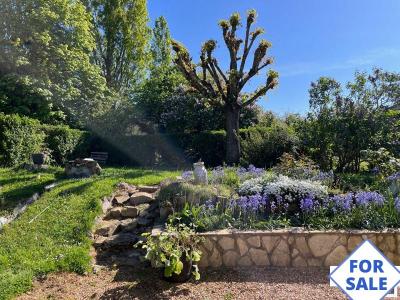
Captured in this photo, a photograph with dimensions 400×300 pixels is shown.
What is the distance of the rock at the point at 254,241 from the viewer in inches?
208

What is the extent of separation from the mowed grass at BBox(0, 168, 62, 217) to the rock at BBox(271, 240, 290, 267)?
485cm

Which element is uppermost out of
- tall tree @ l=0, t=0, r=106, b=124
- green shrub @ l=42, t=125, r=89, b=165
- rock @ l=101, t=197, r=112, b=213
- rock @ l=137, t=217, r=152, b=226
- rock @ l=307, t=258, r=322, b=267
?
tall tree @ l=0, t=0, r=106, b=124

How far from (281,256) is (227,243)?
2.43ft

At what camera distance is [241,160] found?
11555 millimetres

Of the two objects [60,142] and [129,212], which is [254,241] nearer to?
[129,212]

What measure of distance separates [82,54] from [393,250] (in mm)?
16943

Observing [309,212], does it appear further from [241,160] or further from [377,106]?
[377,106]

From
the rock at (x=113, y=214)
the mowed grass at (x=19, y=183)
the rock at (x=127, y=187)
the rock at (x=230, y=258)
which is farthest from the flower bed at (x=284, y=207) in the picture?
the mowed grass at (x=19, y=183)

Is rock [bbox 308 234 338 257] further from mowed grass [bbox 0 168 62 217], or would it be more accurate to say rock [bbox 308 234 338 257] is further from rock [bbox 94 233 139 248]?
mowed grass [bbox 0 168 62 217]

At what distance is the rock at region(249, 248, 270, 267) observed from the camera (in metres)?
5.26

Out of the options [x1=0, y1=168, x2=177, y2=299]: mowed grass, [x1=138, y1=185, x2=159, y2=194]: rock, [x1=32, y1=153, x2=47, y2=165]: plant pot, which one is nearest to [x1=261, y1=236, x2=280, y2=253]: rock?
[x1=0, y1=168, x2=177, y2=299]: mowed grass

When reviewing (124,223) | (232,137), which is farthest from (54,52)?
(124,223)

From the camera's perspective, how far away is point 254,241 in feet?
17.3

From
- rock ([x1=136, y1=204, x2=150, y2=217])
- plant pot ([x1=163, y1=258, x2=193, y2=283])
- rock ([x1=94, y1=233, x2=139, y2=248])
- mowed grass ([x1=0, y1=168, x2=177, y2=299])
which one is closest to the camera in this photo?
plant pot ([x1=163, y1=258, x2=193, y2=283])
